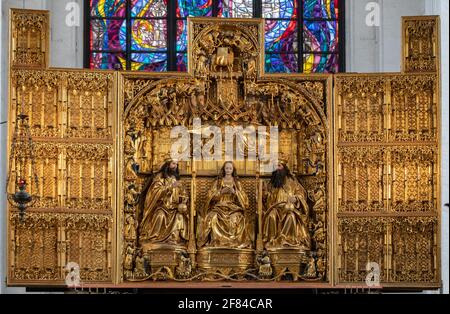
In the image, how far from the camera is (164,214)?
67.6 ft

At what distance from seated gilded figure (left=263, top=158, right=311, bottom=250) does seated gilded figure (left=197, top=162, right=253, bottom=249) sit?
1.06ft

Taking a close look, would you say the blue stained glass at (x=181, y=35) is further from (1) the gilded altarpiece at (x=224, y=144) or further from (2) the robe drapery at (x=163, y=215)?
(2) the robe drapery at (x=163, y=215)

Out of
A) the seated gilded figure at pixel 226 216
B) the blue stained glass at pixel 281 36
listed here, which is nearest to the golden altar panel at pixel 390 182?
the seated gilded figure at pixel 226 216

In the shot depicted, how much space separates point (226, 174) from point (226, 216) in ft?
2.01

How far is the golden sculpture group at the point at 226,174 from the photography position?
20141mm

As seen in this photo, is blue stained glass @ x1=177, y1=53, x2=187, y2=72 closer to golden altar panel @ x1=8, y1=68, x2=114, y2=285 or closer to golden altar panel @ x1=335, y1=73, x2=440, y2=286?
golden altar panel @ x1=8, y1=68, x2=114, y2=285

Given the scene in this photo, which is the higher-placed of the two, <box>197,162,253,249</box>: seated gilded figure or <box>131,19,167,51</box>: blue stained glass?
<box>131,19,167,51</box>: blue stained glass

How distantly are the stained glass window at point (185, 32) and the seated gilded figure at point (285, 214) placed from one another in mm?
3072

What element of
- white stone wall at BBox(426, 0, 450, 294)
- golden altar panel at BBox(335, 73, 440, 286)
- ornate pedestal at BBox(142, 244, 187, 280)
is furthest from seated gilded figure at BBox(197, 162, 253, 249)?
white stone wall at BBox(426, 0, 450, 294)

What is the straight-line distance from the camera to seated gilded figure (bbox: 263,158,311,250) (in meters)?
20.6

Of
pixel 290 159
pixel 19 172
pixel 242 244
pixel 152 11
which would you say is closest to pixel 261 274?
pixel 242 244

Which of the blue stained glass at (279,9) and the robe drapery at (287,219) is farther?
the blue stained glass at (279,9)

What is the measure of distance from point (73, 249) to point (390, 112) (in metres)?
4.89

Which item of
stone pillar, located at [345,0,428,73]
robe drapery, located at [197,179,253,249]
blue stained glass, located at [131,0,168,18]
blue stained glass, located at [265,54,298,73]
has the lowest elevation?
robe drapery, located at [197,179,253,249]
